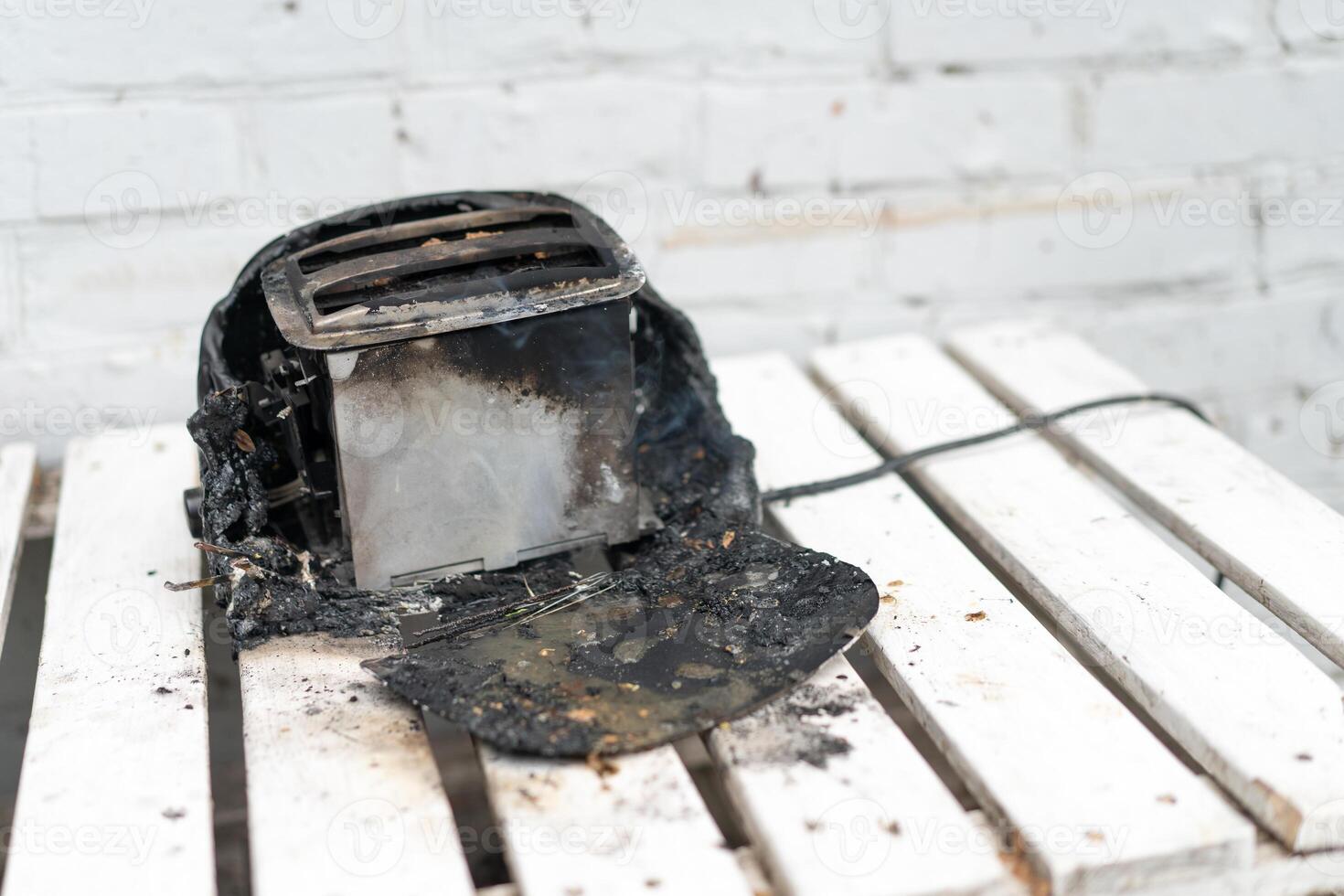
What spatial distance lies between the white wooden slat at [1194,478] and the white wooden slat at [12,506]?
108 cm

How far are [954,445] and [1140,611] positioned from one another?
33 cm

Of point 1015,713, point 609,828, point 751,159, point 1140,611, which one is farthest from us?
point 751,159

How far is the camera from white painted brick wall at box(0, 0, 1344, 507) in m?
1.37

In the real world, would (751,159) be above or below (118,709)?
above

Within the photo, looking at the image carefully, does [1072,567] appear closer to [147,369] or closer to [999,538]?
[999,538]

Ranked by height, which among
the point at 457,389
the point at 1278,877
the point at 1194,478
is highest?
the point at 457,389

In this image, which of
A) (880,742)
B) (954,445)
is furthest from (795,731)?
(954,445)

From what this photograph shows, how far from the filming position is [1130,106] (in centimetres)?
161

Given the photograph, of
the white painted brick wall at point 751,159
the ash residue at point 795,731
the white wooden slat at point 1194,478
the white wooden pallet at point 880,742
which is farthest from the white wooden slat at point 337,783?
the white wooden slat at point 1194,478

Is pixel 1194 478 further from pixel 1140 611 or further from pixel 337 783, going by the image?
pixel 337 783

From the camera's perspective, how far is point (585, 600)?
1053 millimetres

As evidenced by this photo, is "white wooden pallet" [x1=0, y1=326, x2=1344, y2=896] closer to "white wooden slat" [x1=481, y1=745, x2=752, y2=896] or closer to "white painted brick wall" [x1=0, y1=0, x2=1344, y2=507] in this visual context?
"white wooden slat" [x1=481, y1=745, x2=752, y2=896]

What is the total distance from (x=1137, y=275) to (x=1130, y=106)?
0.24 m

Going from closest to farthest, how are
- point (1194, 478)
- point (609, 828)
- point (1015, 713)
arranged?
point (609, 828)
point (1015, 713)
point (1194, 478)
